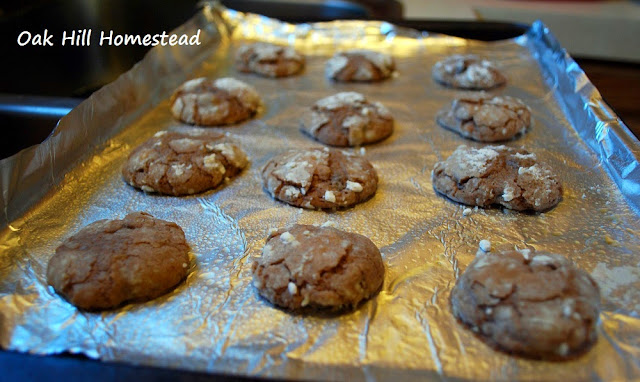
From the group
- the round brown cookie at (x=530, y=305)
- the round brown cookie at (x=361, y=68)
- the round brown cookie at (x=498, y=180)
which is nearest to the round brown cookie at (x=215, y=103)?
the round brown cookie at (x=361, y=68)

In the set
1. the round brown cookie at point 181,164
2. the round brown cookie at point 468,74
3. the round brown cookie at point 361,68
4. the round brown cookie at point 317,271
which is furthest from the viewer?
the round brown cookie at point 361,68

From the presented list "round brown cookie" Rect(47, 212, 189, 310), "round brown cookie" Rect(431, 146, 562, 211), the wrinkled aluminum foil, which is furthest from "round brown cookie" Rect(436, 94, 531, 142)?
"round brown cookie" Rect(47, 212, 189, 310)

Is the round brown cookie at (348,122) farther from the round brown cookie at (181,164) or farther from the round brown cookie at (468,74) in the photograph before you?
the round brown cookie at (468,74)

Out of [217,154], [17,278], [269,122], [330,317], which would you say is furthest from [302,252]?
[269,122]

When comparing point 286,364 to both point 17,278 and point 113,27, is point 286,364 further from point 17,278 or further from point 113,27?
point 113,27

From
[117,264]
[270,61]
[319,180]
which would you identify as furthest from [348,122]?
[117,264]

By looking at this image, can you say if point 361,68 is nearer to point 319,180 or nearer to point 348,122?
point 348,122
